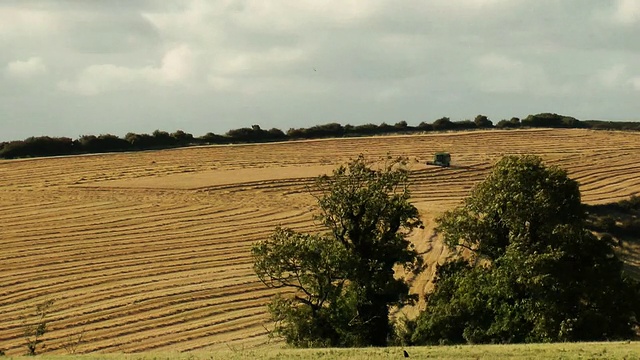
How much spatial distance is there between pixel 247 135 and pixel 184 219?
130 ft

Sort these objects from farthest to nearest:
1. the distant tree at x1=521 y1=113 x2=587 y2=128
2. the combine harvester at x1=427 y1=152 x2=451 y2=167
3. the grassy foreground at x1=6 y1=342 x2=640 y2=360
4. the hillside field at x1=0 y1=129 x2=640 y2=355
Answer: the distant tree at x1=521 y1=113 x2=587 y2=128, the combine harvester at x1=427 y1=152 x2=451 y2=167, the hillside field at x1=0 y1=129 x2=640 y2=355, the grassy foreground at x1=6 y1=342 x2=640 y2=360

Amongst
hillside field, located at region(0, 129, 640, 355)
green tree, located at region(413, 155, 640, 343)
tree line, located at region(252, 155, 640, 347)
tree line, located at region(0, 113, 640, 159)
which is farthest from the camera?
tree line, located at region(0, 113, 640, 159)

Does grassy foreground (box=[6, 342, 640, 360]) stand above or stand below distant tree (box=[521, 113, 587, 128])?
below

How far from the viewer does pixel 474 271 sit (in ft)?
104

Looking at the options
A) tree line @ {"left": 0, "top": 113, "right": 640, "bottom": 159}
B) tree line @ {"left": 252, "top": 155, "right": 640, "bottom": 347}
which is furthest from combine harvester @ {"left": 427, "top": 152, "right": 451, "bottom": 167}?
tree line @ {"left": 252, "top": 155, "right": 640, "bottom": 347}

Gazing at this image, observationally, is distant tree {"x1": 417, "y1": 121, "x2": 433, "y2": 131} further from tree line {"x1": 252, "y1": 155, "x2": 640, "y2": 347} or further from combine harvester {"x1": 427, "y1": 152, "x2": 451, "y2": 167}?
tree line {"x1": 252, "y1": 155, "x2": 640, "y2": 347}

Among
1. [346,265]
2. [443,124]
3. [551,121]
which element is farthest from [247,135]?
[346,265]

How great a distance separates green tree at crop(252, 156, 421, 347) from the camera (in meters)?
31.1

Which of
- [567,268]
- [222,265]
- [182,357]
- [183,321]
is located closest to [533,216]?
[567,268]

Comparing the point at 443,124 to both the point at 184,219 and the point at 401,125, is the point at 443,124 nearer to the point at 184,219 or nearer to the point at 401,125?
the point at 401,125

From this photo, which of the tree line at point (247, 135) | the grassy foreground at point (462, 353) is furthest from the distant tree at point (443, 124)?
the grassy foreground at point (462, 353)

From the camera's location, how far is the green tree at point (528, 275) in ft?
95.3

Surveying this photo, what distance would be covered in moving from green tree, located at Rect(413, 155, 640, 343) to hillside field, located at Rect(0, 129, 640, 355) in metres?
8.57

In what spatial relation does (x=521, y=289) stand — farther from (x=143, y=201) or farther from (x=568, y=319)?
(x=143, y=201)
